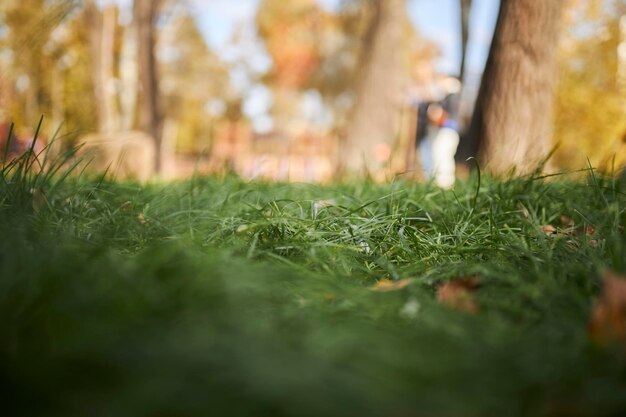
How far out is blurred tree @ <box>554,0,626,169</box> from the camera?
1574 centimetres

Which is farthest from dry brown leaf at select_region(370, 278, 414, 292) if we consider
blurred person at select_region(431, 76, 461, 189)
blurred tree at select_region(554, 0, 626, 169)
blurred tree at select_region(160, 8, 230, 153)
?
blurred tree at select_region(160, 8, 230, 153)

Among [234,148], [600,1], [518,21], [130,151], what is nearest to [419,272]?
[518,21]

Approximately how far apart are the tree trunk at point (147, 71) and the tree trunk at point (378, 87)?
5.50m

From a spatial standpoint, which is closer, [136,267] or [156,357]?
[156,357]

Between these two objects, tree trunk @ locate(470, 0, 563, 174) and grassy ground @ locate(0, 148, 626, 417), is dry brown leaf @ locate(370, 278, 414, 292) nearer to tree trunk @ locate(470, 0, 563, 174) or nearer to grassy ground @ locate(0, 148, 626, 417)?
grassy ground @ locate(0, 148, 626, 417)

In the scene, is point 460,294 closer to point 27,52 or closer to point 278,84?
point 27,52

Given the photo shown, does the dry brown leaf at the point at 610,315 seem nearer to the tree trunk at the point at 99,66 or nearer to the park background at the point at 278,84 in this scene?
the park background at the point at 278,84

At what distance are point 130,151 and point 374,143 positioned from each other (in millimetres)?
3805

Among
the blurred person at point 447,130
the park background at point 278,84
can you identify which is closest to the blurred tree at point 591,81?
the park background at point 278,84

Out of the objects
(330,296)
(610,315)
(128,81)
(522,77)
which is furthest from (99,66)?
(610,315)

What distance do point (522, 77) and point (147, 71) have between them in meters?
10.5

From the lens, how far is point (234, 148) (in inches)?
917

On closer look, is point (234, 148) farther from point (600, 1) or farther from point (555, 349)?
point (555, 349)

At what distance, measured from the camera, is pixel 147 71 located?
13.3m
